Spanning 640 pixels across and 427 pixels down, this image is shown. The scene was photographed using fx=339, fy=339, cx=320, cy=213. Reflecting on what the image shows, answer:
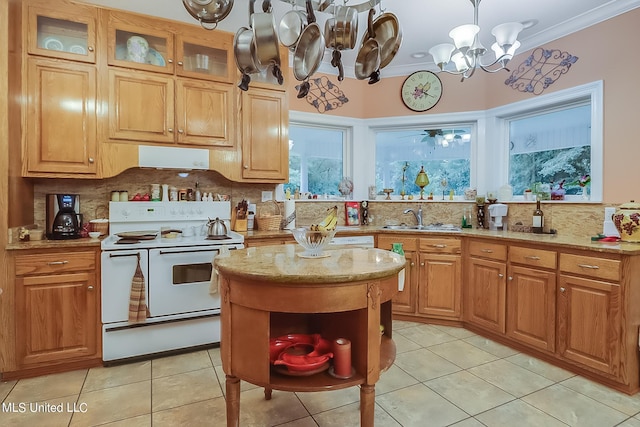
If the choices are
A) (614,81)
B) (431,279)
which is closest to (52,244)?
(431,279)

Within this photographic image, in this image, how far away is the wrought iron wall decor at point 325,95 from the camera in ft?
12.7

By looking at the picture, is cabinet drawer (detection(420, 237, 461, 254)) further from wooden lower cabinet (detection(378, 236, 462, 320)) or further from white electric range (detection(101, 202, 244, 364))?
white electric range (detection(101, 202, 244, 364))

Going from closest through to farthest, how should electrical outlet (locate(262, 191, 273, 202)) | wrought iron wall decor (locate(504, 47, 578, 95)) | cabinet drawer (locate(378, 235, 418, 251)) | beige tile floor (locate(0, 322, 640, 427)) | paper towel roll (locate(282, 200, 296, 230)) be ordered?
beige tile floor (locate(0, 322, 640, 427)) → wrought iron wall decor (locate(504, 47, 578, 95)) → cabinet drawer (locate(378, 235, 418, 251)) → paper towel roll (locate(282, 200, 296, 230)) → electrical outlet (locate(262, 191, 273, 202))

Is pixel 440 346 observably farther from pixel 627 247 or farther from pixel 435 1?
pixel 435 1

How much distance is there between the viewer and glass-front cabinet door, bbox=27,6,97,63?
8.16 feet

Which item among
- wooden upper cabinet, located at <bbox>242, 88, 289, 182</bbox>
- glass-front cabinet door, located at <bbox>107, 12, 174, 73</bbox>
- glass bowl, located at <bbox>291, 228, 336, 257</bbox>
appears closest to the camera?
glass bowl, located at <bbox>291, 228, 336, 257</bbox>

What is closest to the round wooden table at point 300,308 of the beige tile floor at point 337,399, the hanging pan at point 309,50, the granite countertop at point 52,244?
the beige tile floor at point 337,399

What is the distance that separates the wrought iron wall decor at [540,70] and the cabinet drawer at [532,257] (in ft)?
5.25

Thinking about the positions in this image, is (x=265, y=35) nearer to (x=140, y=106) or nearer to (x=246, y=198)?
(x=140, y=106)

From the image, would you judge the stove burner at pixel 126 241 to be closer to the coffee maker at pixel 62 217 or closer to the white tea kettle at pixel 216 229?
the coffee maker at pixel 62 217

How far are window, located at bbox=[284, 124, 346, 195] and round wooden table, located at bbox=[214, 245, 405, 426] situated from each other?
8.17 ft

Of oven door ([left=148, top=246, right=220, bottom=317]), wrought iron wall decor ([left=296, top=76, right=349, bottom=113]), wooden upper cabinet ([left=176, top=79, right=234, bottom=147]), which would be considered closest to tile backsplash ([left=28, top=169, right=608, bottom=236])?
wooden upper cabinet ([left=176, top=79, right=234, bottom=147])

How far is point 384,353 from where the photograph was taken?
5.16 ft

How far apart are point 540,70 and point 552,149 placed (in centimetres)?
75
